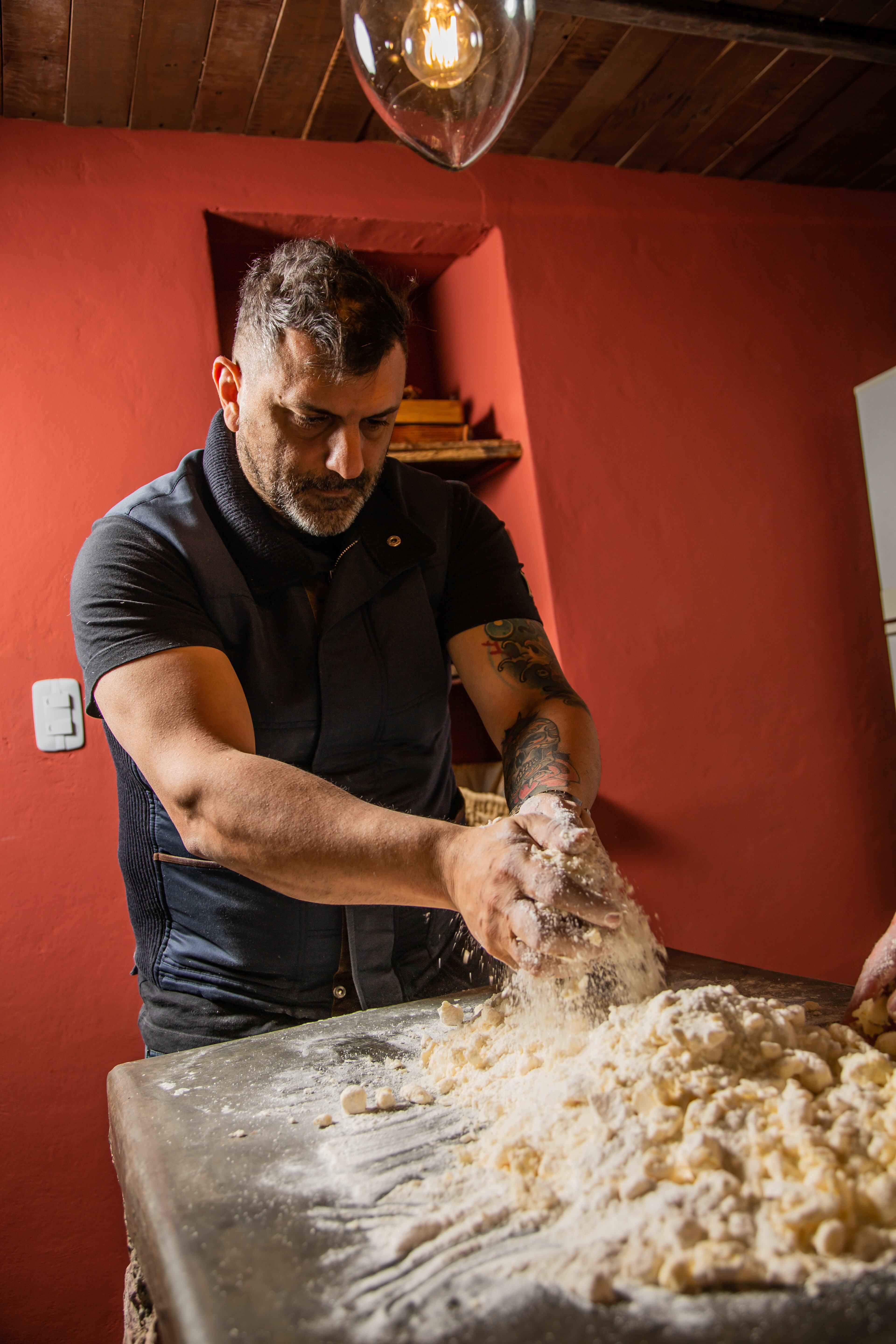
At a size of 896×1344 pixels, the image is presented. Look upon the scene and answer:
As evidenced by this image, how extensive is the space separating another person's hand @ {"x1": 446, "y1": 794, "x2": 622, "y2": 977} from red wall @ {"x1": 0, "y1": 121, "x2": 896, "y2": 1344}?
1.44 meters

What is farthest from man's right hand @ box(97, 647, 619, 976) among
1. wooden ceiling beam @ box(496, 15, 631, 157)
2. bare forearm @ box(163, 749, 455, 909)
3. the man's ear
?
wooden ceiling beam @ box(496, 15, 631, 157)

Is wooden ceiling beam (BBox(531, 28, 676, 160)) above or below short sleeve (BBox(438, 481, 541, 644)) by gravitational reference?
above

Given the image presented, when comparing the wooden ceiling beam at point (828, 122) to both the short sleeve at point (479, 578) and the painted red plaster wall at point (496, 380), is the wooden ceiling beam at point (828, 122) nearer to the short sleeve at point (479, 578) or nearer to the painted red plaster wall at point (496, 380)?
the painted red plaster wall at point (496, 380)

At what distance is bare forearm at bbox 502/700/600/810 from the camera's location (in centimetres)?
139

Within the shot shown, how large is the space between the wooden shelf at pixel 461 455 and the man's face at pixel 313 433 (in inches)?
37.6

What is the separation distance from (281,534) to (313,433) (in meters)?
0.16

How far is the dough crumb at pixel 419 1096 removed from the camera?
101cm

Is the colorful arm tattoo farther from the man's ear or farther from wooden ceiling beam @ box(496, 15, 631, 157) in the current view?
wooden ceiling beam @ box(496, 15, 631, 157)

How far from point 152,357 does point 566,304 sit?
1181 millimetres

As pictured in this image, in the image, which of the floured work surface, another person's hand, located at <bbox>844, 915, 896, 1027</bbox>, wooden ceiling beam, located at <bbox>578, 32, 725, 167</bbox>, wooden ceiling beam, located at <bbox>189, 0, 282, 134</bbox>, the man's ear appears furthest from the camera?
wooden ceiling beam, located at <bbox>578, 32, 725, 167</bbox>

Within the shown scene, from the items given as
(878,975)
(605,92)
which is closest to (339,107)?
(605,92)

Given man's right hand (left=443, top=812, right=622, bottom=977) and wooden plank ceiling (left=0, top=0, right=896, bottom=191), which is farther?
wooden plank ceiling (left=0, top=0, right=896, bottom=191)

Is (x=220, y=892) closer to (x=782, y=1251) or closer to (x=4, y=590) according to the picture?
(x=782, y=1251)

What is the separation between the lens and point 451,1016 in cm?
120
